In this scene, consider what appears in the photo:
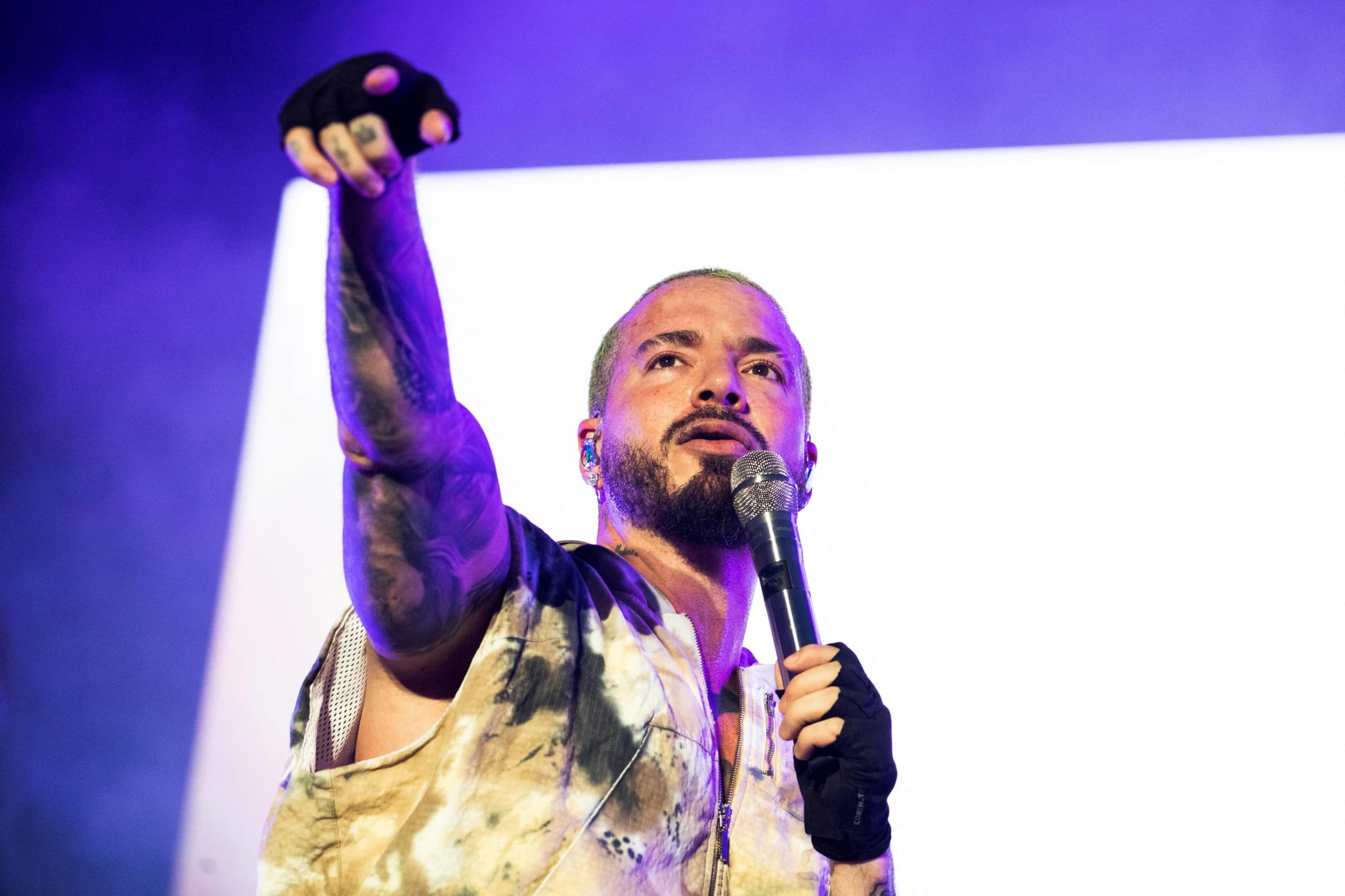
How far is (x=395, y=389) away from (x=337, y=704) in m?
0.43

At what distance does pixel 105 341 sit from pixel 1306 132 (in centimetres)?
344

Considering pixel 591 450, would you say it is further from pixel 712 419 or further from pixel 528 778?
pixel 528 778

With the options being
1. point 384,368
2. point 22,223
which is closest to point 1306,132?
point 384,368

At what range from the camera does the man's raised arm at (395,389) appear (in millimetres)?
691

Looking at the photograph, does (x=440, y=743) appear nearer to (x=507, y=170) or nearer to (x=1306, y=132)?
(x=507, y=170)

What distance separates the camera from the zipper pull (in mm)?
1201

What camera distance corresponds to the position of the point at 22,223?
272 centimetres

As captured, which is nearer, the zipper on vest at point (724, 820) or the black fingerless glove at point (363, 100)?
the black fingerless glove at point (363, 100)

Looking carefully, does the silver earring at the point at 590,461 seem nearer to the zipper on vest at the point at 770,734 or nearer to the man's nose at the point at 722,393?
the man's nose at the point at 722,393

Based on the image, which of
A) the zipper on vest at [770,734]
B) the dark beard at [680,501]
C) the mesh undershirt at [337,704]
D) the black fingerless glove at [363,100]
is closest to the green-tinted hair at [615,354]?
the dark beard at [680,501]

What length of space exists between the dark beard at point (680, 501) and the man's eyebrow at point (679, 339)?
217 mm

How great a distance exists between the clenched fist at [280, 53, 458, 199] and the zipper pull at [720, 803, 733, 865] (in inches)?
36.4

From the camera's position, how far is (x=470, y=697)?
1.01m

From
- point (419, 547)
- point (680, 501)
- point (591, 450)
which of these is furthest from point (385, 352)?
point (591, 450)
